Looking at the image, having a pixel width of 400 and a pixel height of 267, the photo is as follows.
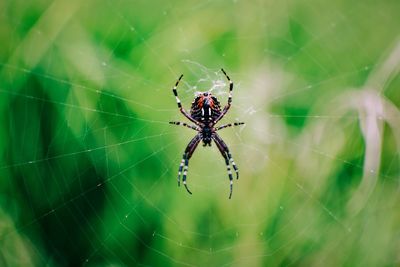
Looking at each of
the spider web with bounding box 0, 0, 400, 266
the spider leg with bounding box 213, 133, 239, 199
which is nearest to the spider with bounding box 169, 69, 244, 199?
the spider leg with bounding box 213, 133, 239, 199

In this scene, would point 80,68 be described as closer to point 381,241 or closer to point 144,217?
point 144,217

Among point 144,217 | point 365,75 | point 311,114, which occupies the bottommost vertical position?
point 144,217

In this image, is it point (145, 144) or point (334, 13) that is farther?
point (334, 13)

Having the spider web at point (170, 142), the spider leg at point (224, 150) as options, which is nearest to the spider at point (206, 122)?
the spider leg at point (224, 150)

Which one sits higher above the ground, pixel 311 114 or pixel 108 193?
pixel 311 114

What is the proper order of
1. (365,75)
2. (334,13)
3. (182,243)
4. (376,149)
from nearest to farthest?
(376,149) → (182,243) → (365,75) → (334,13)

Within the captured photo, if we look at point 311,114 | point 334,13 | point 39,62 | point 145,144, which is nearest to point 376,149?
point 311,114

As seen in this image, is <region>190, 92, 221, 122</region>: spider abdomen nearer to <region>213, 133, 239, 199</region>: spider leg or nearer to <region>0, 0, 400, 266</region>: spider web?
<region>213, 133, 239, 199</region>: spider leg

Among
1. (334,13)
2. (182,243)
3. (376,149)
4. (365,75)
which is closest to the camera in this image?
(376,149)

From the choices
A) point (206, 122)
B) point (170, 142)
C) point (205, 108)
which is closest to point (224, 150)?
point (206, 122)
